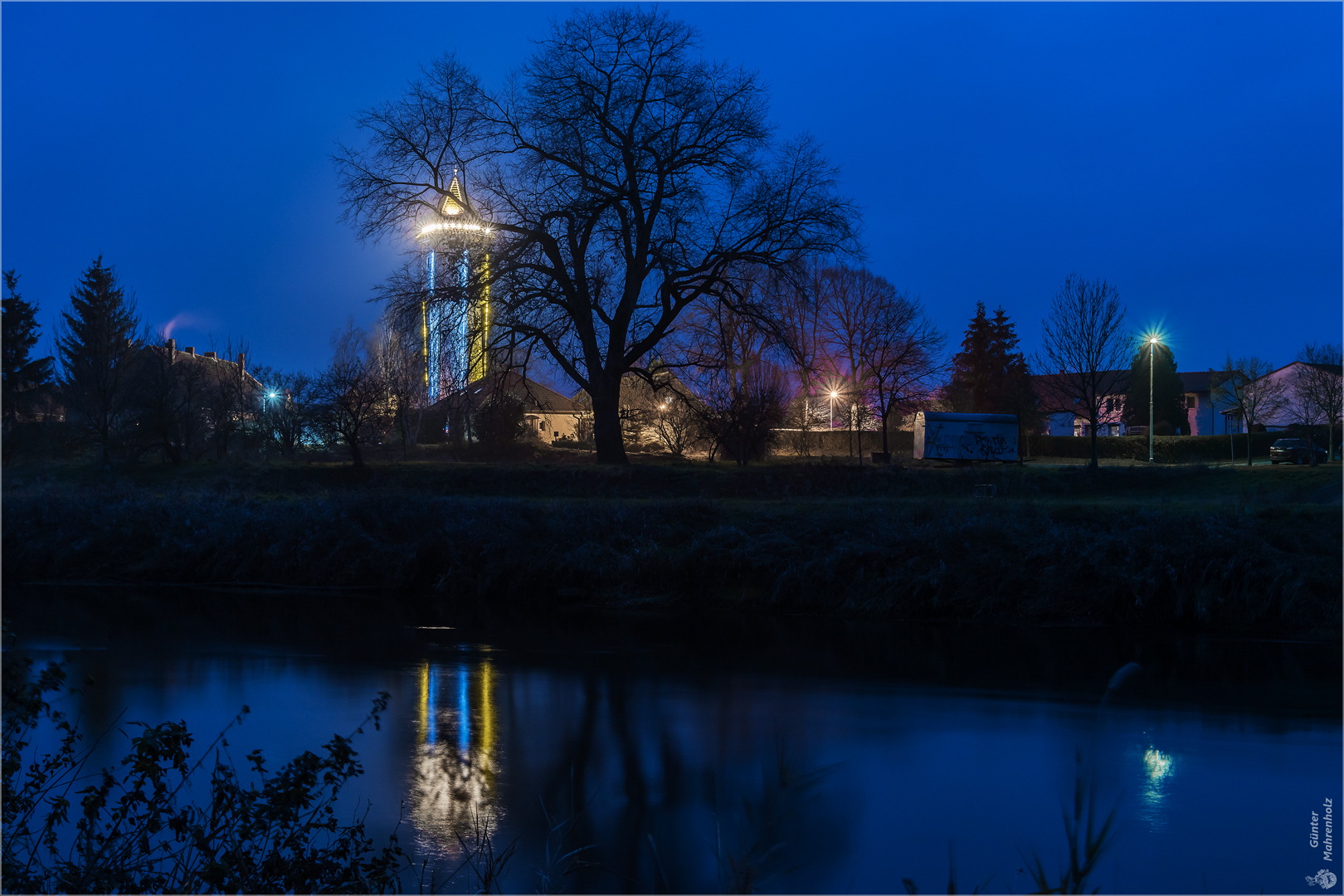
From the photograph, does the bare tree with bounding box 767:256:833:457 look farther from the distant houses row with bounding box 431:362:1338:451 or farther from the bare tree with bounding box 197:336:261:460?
the bare tree with bounding box 197:336:261:460

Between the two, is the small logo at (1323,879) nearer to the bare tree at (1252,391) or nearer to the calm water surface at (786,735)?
the calm water surface at (786,735)

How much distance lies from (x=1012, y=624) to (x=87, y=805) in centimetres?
1286

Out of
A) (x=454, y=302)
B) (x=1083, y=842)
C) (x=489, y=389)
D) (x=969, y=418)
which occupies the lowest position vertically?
(x=1083, y=842)

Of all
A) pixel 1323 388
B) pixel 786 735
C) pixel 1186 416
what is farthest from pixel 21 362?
pixel 1186 416

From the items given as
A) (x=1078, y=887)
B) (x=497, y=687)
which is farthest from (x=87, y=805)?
(x=497, y=687)

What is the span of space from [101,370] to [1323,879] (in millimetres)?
38472

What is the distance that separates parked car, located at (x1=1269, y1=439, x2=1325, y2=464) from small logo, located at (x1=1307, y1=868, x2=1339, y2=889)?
37.4 meters

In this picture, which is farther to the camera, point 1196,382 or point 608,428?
point 1196,382

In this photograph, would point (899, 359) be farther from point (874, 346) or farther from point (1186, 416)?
point (1186, 416)

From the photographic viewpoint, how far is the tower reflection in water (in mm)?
6863

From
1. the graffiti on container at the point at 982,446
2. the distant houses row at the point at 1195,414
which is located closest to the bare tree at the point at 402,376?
the graffiti on container at the point at 982,446

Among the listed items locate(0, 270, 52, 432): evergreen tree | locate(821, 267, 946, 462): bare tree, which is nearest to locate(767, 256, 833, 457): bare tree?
locate(821, 267, 946, 462): bare tree

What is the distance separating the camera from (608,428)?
1160 inches

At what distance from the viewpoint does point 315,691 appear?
11.2m
